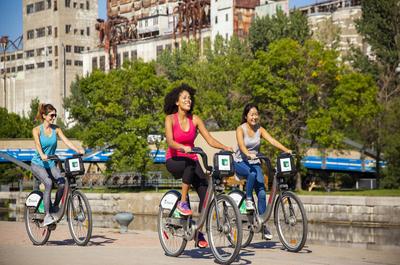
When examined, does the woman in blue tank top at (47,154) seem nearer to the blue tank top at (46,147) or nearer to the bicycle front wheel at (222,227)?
the blue tank top at (46,147)

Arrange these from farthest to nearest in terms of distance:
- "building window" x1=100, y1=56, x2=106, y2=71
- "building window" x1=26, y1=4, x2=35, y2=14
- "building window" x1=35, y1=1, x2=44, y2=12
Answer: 1. "building window" x1=26, y1=4, x2=35, y2=14
2. "building window" x1=35, y1=1, x2=44, y2=12
3. "building window" x1=100, y1=56, x2=106, y2=71

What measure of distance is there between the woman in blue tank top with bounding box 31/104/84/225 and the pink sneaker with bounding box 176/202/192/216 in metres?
2.36

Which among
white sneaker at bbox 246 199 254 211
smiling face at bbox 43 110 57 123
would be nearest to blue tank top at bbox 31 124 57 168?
smiling face at bbox 43 110 57 123

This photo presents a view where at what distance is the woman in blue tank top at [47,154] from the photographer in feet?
42.2

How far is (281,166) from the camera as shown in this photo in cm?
1181

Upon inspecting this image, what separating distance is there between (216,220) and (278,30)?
2738 inches

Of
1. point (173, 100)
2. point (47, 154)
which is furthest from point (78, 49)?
point (173, 100)

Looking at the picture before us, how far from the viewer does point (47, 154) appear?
13016 mm

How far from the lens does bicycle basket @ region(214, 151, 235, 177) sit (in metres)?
10.5

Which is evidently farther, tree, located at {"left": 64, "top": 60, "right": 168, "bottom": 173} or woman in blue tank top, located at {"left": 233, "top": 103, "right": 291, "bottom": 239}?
tree, located at {"left": 64, "top": 60, "right": 168, "bottom": 173}

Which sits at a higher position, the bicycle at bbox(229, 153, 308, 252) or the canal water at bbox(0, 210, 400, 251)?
the bicycle at bbox(229, 153, 308, 252)

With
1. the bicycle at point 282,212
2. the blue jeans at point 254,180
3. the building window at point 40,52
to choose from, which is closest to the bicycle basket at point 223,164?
the bicycle at point 282,212

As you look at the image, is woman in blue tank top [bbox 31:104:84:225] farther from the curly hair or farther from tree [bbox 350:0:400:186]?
tree [bbox 350:0:400:186]

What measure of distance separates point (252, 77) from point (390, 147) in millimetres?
8455
